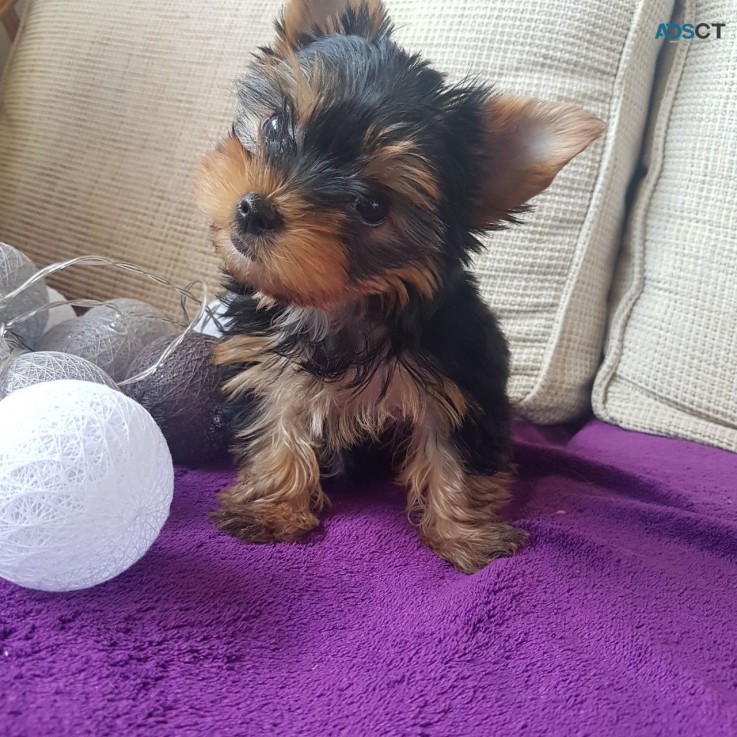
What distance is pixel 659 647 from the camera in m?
1.16

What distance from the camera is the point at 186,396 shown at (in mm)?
1577

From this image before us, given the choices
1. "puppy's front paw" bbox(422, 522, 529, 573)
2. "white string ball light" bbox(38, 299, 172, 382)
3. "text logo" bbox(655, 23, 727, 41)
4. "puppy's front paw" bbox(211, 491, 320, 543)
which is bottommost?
"puppy's front paw" bbox(211, 491, 320, 543)

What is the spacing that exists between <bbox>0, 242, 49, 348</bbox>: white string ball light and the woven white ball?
1.63 ft

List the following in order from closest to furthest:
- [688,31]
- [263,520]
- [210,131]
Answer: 1. [263,520]
2. [688,31]
3. [210,131]

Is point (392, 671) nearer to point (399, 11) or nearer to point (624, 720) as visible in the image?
point (624, 720)

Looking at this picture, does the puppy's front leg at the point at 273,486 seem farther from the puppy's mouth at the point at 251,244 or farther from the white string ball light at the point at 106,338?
the puppy's mouth at the point at 251,244

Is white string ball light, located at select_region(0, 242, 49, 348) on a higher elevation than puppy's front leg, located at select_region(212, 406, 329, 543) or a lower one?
higher

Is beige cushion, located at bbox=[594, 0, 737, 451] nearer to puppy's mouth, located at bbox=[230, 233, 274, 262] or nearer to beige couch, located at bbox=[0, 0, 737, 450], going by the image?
beige couch, located at bbox=[0, 0, 737, 450]

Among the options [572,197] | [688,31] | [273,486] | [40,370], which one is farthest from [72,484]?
[688,31]

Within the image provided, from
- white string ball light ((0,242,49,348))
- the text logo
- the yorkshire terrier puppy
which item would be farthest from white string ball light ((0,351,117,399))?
the text logo

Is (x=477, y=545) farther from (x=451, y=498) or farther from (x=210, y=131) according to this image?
(x=210, y=131)

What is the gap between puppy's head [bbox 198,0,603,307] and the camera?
1.21m

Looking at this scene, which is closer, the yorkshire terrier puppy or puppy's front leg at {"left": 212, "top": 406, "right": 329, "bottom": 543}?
the yorkshire terrier puppy

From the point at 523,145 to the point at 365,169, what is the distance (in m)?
0.31
